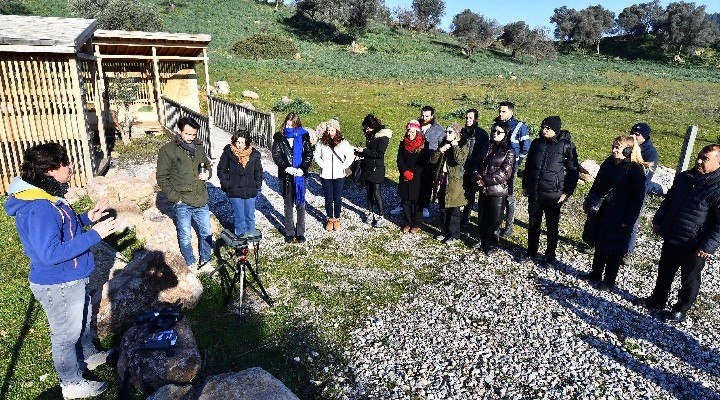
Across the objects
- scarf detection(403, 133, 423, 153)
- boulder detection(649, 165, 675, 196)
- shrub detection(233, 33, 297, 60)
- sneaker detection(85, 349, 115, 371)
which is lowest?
sneaker detection(85, 349, 115, 371)

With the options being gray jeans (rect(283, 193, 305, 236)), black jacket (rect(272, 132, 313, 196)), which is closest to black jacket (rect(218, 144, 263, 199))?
black jacket (rect(272, 132, 313, 196))

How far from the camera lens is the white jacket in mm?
7789

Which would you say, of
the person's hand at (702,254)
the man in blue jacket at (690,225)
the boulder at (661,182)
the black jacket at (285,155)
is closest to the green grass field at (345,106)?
the black jacket at (285,155)

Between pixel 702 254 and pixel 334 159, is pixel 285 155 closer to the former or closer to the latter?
pixel 334 159

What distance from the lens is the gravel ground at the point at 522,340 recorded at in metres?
4.58

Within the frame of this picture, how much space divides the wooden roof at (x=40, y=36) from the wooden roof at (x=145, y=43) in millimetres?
2974

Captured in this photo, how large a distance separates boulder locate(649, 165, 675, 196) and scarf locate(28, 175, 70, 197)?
465 inches

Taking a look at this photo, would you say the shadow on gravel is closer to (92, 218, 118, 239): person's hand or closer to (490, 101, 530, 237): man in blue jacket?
(490, 101, 530, 237): man in blue jacket

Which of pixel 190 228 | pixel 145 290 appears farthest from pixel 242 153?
pixel 145 290

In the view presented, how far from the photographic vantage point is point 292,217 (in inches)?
301

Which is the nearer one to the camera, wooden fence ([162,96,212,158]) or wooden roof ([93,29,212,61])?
wooden fence ([162,96,212,158])

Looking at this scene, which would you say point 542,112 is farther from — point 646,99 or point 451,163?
point 451,163

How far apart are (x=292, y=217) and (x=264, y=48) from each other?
44.4 m

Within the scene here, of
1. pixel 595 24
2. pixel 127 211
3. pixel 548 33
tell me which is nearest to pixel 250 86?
pixel 127 211
